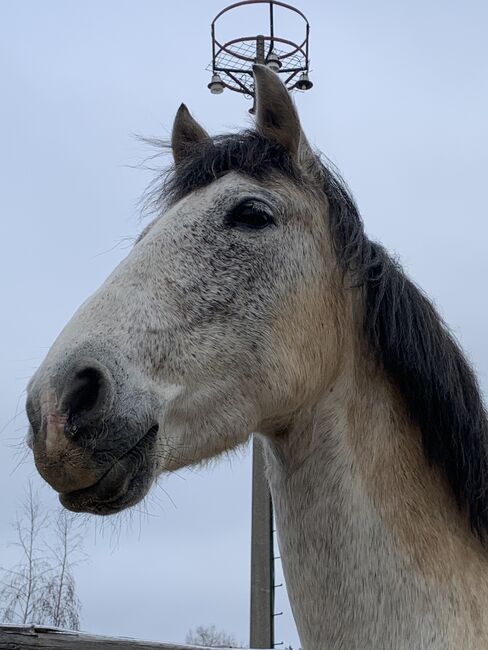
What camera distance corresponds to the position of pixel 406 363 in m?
2.77

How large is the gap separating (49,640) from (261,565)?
2479mm

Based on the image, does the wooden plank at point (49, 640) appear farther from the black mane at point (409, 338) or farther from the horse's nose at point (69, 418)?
the black mane at point (409, 338)

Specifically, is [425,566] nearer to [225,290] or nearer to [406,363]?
[406,363]

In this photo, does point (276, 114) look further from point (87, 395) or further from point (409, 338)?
point (87, 395)

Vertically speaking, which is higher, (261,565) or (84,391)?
(261,565)

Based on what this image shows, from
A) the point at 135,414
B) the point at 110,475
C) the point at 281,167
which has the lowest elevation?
the point at 110,475

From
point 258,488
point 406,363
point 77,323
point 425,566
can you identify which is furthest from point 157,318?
point 258,488

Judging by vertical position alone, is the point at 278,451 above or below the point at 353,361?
below

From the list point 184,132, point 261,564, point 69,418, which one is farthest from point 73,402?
point 261,564

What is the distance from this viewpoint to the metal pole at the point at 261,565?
19.3ft

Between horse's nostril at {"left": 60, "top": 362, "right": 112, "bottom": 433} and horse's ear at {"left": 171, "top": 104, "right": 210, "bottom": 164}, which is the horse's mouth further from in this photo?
horse's ear at {"left": 171, "top": 104, "right": 210, "bottom": 164}

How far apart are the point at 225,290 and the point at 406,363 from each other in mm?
641

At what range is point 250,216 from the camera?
277 centimetres

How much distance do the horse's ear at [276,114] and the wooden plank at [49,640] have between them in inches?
92.1
